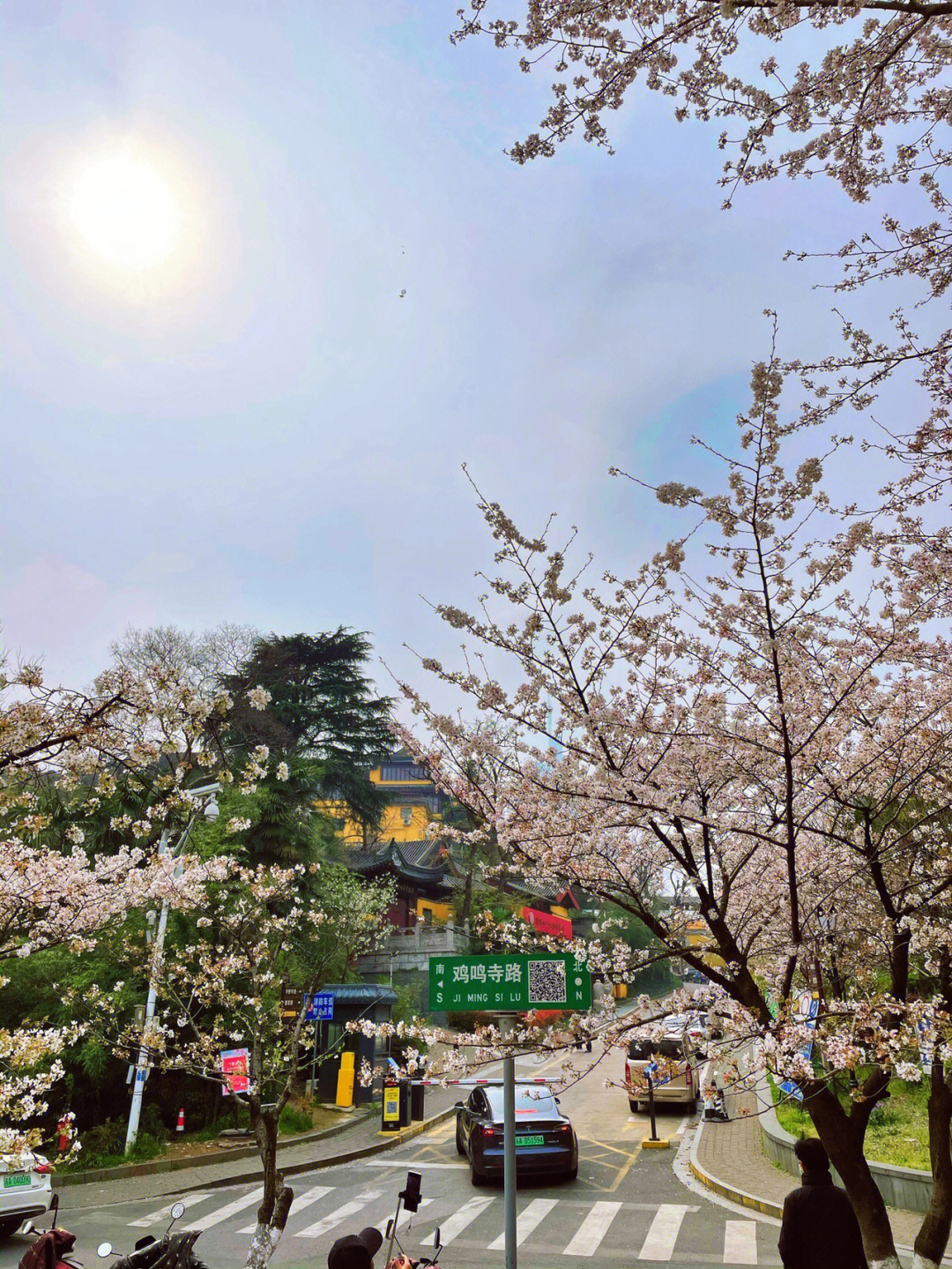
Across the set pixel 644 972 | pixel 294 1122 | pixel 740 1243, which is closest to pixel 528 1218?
pixel 740 1243

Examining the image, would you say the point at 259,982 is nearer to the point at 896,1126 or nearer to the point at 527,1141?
the point at 527,1141

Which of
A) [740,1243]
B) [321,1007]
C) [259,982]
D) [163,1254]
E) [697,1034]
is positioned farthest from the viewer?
[321,1007]

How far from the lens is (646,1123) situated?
16.9m

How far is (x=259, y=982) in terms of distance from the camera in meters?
10.5

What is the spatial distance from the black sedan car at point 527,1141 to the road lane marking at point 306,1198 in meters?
2.21

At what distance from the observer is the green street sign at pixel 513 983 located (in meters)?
6.33

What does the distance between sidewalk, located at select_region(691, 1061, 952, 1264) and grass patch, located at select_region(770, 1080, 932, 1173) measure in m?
0.60

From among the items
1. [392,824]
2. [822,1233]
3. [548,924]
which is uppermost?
[392,824]

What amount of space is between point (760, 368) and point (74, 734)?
4174 millimetres

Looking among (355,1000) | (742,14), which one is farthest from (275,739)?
(742,14)

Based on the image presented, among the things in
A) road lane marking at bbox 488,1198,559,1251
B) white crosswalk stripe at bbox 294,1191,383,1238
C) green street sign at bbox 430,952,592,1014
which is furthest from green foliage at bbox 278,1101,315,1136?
green street sign at bbox 430,952,592,1014

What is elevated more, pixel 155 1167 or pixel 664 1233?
pixel 664 1233

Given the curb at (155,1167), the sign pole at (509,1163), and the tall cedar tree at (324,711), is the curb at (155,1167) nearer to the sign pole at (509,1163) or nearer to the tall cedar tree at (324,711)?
the sign pole at (509,1163)

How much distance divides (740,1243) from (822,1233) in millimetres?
5593
